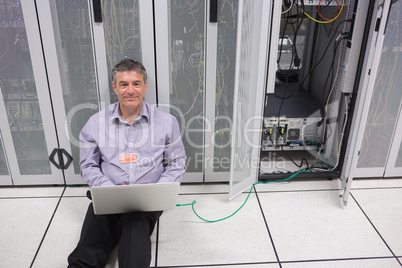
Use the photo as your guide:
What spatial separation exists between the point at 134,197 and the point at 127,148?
400 millimetres

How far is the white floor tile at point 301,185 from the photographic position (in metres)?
2.62

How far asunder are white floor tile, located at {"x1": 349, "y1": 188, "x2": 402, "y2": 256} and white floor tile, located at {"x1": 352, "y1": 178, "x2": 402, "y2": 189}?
65mm

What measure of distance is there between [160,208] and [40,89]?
1131 millimetres

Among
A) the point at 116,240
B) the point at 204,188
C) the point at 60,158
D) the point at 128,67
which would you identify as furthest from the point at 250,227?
the point at 60,158

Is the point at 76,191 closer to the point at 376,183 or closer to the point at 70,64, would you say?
the point at 70,64

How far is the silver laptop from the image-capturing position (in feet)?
5.60

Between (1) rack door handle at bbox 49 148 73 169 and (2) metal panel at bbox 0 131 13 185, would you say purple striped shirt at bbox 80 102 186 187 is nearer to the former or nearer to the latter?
(1) rack door handle at bbox 49 148 73 169

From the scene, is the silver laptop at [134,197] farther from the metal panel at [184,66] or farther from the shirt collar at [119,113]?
the metal panel at [184,66]

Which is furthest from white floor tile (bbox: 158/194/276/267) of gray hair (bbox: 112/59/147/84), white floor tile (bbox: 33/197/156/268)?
gray hair (bbox: 112/59/147/84)

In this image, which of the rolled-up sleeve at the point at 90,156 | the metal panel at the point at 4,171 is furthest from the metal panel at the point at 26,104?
the rolled-up sleeve at the point at 90,156

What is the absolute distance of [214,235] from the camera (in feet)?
7.07

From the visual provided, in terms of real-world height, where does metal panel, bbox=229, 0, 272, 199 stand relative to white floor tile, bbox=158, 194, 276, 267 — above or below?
above

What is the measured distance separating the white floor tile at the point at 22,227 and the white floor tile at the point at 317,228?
1.41 metres

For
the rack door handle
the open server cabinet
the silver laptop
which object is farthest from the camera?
the rack door handle
